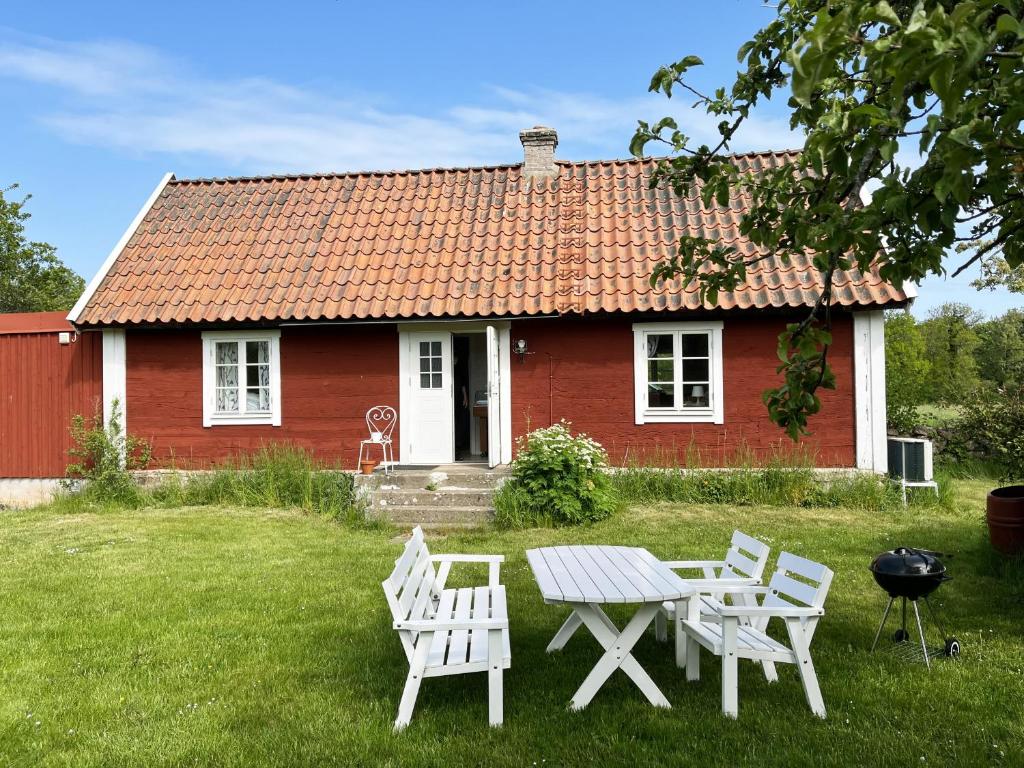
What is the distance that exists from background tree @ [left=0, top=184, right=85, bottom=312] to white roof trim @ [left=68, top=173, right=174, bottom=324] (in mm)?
29627

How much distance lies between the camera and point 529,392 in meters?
12.0

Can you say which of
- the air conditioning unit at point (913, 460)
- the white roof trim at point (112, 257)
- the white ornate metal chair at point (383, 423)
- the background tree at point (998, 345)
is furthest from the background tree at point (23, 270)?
the background tree at point (998, 345)

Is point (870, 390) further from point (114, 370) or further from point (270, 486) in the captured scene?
point (114, 370)

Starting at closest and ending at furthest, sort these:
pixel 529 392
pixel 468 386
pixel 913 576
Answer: pixel 913 576
pixel 529 392
pixel 468 386

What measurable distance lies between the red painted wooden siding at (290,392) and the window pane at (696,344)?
456cm

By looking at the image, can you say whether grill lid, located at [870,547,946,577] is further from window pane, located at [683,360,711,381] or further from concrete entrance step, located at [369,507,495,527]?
window pane, located at [683,360,711,381]

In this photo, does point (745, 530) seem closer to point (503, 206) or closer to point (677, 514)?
point (677, 514)

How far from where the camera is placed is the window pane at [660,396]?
11.8 meters

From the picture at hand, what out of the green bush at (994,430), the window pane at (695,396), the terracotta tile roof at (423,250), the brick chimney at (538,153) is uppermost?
the brick chimney at (538,153)

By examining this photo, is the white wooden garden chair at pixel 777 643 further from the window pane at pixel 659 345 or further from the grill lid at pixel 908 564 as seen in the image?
the window pane at pixel 659 345

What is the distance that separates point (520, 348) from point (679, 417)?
2661mm

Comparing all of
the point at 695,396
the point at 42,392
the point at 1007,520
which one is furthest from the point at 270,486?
the point at 1007,520

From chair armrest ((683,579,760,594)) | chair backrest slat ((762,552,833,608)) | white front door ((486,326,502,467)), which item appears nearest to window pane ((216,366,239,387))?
white front door ((486,326,502,467))

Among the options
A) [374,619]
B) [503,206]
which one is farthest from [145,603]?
[503,206]
